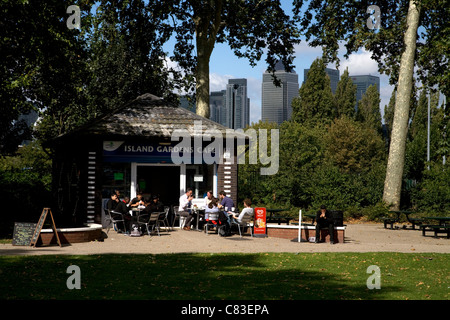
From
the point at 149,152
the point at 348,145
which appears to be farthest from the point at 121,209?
the point at 348,145

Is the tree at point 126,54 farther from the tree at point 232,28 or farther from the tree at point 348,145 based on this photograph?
the tree at point 348,145

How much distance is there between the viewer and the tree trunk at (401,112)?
1184 inches

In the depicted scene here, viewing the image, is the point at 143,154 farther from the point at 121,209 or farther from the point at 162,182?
the point at 162,182

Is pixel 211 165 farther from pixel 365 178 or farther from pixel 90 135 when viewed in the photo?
pixel 365 178

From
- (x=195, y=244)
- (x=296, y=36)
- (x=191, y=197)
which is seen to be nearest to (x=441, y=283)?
(x=195, y=244)

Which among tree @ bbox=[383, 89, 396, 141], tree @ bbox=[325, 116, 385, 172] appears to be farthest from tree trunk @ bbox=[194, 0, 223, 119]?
tree @ bbox=[383, 89, 396, 141]

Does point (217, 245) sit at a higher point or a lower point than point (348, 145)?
lower

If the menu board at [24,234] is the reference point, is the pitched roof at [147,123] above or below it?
above

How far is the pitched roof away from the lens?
71.5 feet

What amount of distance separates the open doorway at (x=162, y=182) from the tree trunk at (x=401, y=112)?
A: 10986mm

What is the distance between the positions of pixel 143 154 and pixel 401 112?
1425 cm

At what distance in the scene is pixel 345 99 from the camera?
71312 mm

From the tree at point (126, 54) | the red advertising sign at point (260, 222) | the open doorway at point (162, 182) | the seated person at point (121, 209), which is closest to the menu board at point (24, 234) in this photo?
the seated person at point (121, 209)

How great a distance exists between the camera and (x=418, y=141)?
39.1 metres
